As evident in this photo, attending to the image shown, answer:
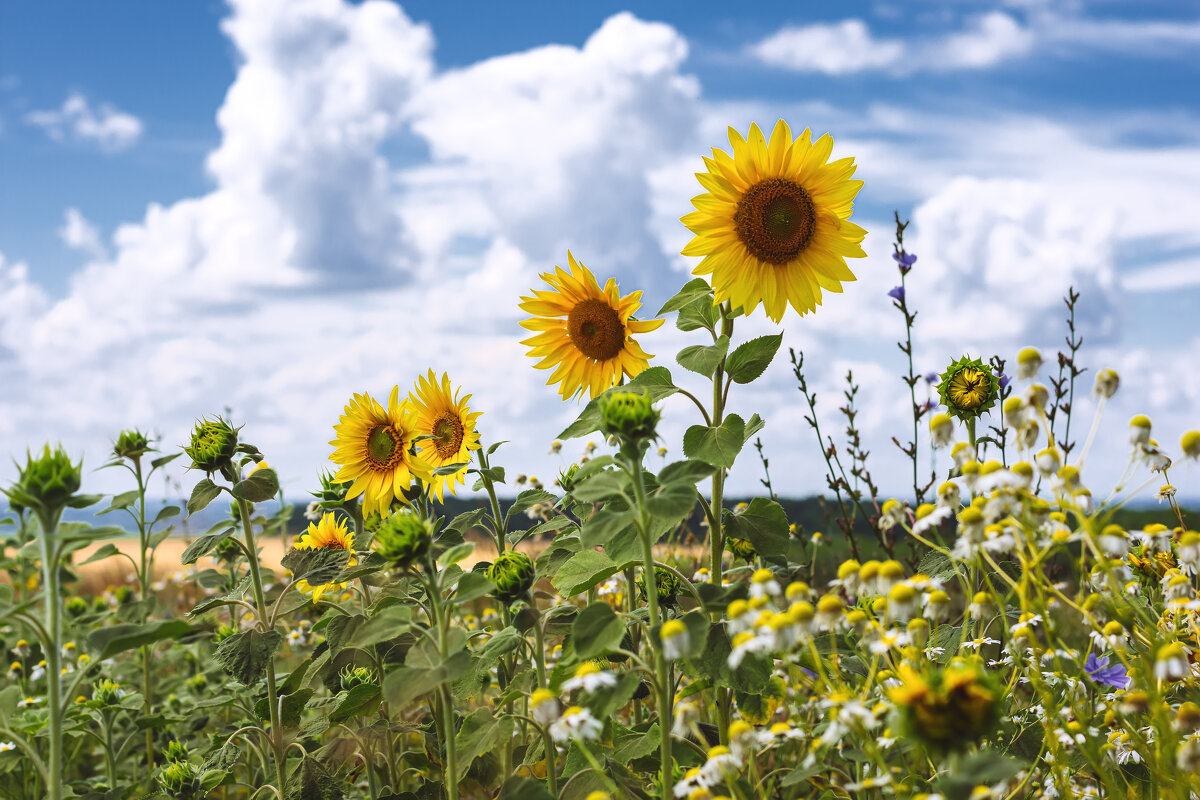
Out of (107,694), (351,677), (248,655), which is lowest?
(107,694)

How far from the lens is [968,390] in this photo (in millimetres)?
2549

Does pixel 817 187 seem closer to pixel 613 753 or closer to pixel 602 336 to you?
pixel 602 336

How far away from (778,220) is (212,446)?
1.67m

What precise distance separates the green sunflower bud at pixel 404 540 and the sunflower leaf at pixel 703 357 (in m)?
0.81

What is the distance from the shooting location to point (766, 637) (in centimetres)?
141

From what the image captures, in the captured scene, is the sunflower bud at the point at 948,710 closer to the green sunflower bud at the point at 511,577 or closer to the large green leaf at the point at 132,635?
the green sunflower bud at the point at 511,577

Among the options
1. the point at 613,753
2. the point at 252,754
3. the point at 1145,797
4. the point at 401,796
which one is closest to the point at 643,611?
the point at 613,753

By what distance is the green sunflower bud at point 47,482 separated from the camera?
1.66 metres

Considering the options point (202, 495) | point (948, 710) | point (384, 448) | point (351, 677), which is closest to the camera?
point (948, 710)

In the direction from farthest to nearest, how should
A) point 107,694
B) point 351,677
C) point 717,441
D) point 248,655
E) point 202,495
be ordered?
point 107,694, point 351,677, point 202,495, point 248,655, point 717,441

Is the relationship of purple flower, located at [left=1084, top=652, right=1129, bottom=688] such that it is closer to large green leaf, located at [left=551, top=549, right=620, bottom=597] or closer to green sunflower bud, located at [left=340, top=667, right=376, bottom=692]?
large green leaf, located at [left=551, top=549, right=620, bottom=597]

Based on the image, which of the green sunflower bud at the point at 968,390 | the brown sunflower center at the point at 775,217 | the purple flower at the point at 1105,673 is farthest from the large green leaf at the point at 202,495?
the purple flower at the point at 1105,673

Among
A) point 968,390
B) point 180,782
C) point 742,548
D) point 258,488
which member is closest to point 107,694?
point 180,782

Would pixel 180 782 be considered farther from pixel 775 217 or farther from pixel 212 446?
pixel 775 217
